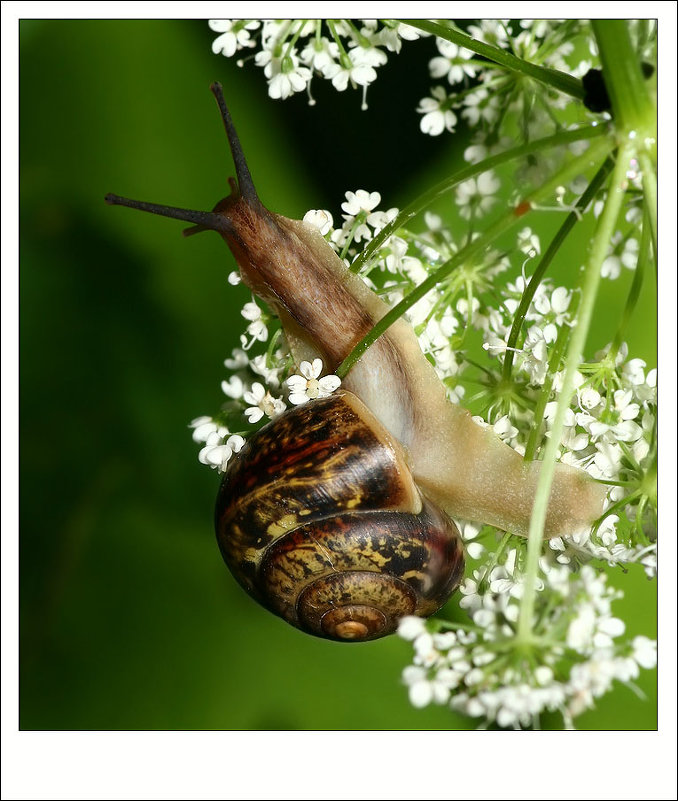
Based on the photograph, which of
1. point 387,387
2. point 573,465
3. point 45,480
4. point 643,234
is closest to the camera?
point 643,234

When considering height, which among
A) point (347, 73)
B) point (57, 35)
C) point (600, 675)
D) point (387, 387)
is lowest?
point (600, 675)

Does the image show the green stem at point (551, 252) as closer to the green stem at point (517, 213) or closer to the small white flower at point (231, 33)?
the green stem at point (517, 213)

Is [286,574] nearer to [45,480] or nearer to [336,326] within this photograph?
[336,326]

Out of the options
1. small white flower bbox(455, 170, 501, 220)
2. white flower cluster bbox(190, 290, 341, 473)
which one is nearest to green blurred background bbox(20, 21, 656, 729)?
small white flower bbox(455, 170, 501, 220)

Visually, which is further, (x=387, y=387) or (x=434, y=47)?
(x=434, y=47)

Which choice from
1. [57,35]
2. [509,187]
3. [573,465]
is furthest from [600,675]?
[57,35]

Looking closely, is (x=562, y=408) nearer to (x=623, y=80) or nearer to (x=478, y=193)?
(x=623, y=80)
